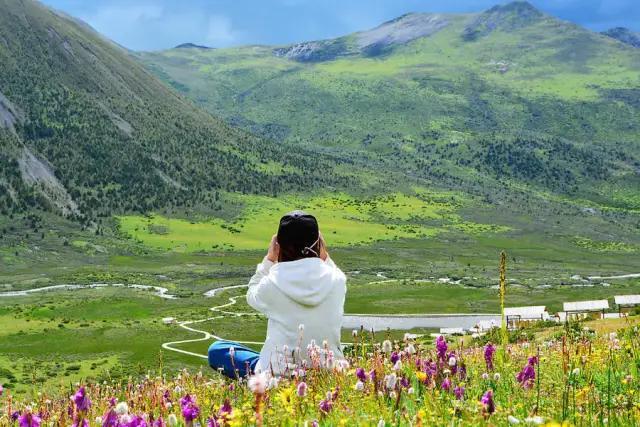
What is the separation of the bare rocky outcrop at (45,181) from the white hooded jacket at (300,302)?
177m

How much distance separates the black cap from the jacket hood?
231 mm

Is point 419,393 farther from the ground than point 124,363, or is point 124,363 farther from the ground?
point 419,393

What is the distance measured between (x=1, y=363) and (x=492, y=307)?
63.6 m

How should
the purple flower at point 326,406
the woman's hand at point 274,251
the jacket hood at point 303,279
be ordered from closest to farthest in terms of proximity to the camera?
the purple flower at point 326,406 < the jacket hood at point 303,279 < the woman's hand at point 274,251

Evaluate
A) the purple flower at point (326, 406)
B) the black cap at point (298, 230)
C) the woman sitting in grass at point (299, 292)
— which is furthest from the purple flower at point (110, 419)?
the black cap at point (298, 230)

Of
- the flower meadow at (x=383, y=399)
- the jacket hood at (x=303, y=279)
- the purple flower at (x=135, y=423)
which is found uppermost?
the jacket hood at (x=303, y=279)

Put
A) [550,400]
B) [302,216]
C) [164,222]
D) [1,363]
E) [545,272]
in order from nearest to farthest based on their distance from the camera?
1. [550,400]
2. [302,216]
3. [1,363]
4. [545,272]
5. [164,222]

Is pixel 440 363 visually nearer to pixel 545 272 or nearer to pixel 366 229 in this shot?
pixel 545 272

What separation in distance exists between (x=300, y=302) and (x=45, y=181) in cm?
18986

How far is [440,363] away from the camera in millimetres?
6422

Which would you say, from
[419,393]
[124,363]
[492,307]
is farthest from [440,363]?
[492,307]

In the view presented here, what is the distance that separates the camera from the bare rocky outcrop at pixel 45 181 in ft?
582

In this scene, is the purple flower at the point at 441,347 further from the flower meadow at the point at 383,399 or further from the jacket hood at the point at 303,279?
the jacket hood at the point at 303,279

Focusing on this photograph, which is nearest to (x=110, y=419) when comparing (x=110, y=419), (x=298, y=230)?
(x=110, y=419)
